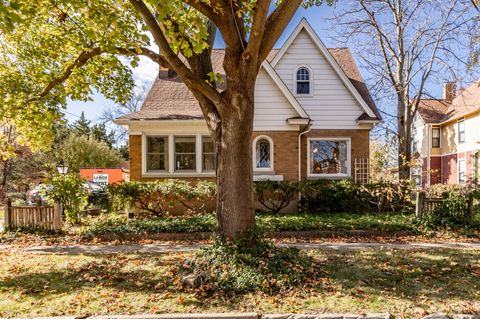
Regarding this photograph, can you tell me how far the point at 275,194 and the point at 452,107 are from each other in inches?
944

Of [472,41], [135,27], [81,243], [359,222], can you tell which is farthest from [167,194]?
[472,41]

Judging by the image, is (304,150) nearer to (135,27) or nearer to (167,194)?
(167,194)

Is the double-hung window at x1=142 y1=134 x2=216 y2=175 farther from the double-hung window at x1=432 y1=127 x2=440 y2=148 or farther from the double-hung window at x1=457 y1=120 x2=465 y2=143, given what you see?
the double-hung window at x1=432 y1=127 x2=440 y2=148

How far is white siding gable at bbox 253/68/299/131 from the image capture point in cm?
1398

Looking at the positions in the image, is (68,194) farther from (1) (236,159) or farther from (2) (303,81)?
(2) (303,81)

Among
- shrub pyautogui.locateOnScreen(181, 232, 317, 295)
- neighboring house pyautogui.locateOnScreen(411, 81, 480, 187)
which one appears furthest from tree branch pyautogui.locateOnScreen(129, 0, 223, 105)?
neighboring house pyautogui.locateOnScreen(411, 81, 480, 187)

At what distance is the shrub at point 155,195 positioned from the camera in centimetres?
1191

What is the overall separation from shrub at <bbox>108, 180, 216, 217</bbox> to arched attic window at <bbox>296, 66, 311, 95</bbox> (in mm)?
6962

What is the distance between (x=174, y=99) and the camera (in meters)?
15.4

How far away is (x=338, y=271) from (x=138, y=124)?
1071 centimetres

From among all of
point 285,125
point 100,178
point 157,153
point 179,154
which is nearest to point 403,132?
point 285,125

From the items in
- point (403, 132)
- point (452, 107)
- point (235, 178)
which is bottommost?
point (235, 178)

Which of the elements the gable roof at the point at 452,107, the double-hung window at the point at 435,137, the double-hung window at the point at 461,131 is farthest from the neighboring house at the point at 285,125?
the double-hung window at the point at 435,137

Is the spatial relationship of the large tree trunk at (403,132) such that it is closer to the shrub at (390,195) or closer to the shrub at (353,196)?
the shrub at (390,195)
